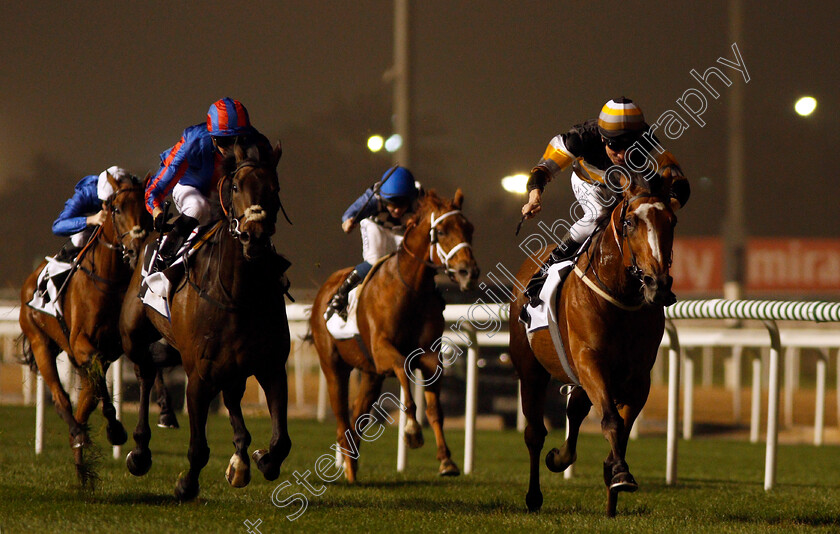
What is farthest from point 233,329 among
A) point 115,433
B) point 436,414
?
point 436,414

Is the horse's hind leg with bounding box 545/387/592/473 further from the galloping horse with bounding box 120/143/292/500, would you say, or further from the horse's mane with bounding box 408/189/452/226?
the horse's mane with bounding box 408/189/452/226

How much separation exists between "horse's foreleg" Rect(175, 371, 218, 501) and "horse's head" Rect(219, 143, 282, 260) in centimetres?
71

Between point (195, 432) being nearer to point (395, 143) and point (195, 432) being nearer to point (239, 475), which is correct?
point (239, 475)

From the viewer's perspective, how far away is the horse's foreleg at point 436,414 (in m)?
6.49

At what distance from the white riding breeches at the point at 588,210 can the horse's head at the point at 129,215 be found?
8.05 ft

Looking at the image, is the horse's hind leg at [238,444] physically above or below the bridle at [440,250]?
below

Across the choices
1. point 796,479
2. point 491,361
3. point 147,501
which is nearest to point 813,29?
point 491,361

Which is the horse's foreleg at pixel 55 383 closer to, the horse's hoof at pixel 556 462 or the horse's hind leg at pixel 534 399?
the horse's hind leg at pixel 534 399

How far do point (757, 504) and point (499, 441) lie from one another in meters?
4.64

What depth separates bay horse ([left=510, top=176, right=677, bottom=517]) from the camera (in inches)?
178

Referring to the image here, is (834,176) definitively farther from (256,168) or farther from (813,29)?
(256,168)

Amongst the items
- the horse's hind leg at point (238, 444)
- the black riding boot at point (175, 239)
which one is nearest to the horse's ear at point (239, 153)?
the black riding boot at point (175, 239)

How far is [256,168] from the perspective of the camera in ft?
16.0

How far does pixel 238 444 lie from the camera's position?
Answer: 17.4 ft
